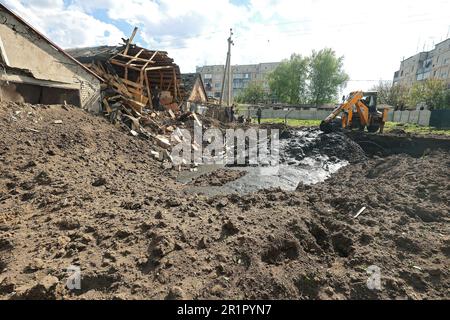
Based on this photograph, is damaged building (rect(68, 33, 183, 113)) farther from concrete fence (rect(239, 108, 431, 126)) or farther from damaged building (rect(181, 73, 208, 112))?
concrete fence (rect(239, 108, 431, 126))

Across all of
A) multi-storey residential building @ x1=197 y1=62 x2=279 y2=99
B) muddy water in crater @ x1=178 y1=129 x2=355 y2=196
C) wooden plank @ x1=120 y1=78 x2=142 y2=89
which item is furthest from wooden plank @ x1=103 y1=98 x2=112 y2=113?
multi-storey residential building @ x1=197 y1=62 x2=279 y2=99

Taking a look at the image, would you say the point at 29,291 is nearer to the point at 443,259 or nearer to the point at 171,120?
the point at 443,259

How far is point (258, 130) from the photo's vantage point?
1642 centimetres

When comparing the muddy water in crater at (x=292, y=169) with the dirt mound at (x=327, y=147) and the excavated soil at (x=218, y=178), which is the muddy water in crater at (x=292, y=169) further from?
the excavated soil at (x=218, y=178)

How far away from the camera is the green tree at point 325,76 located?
155 feet

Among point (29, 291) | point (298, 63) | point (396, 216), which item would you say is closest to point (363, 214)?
point (396, 216)

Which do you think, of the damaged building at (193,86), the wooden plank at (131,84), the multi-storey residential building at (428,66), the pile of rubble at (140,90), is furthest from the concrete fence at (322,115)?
the multi-storey residential building at (428,66)

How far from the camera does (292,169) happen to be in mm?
9430

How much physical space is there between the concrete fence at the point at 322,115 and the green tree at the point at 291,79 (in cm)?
1485

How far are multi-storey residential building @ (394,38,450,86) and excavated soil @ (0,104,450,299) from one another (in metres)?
49.2

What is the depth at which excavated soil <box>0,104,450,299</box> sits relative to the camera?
2.56 m

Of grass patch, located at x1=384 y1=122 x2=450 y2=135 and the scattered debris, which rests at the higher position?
the scattered debris

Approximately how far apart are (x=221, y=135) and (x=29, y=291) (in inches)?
494

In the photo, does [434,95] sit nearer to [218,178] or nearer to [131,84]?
[218,178]
